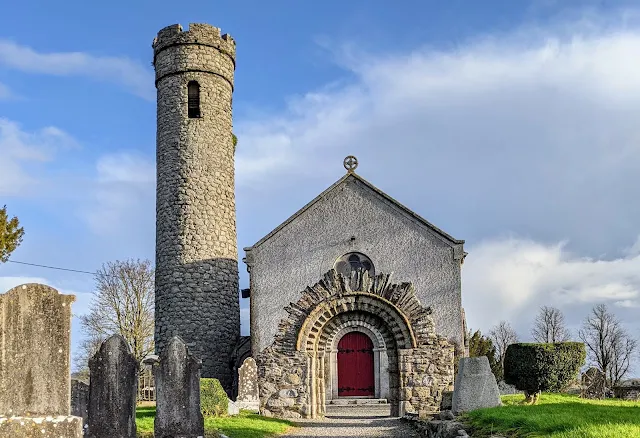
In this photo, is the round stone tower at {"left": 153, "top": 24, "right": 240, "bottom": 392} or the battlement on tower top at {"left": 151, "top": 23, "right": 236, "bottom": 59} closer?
the round stone tower at {"left": 153, "top": 24, "right": 240, "bottom": 392}

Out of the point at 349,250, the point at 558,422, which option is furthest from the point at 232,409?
the point at 558,422

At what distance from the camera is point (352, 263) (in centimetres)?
2392

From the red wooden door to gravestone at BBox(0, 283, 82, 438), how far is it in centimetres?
1700

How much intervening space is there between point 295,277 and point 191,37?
1062 centimetres

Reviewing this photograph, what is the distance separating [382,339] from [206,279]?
712 centimetres

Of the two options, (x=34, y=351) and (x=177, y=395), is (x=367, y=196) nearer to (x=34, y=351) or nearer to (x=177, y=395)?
(x=177, y=395)

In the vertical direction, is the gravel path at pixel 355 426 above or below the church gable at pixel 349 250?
below

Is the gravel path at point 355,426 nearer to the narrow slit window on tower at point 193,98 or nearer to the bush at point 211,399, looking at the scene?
the bush at point 211,399

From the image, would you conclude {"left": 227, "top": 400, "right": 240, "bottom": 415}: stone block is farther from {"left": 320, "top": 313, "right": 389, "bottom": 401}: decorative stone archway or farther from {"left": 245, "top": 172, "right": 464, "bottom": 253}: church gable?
{"left": 245, "top": 172, "right": 464, "bottom": 253}: church gable

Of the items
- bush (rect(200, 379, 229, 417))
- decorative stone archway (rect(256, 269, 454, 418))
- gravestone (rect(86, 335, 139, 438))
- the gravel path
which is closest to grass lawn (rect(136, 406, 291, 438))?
bush (rect(200, 379, 229, 417))

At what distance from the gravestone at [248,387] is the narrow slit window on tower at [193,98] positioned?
10.5 meters

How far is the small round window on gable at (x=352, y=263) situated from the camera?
23.8m

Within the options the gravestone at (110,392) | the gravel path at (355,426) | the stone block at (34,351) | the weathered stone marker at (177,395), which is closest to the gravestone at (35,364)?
the stone block at (34,351)

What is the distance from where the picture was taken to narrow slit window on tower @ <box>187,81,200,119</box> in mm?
27844
